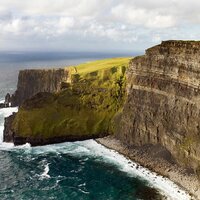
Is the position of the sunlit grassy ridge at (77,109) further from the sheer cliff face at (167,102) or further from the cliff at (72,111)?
the sheer cliff face at (167,102)

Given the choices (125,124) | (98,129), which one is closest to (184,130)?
(125,124)

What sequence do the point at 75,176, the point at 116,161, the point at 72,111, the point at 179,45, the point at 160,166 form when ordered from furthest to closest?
the point at 72,111, the point at 116,161, the point at 160,166, the point at 179,45, the point at 75,176

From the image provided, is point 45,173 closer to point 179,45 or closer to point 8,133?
point 8,133

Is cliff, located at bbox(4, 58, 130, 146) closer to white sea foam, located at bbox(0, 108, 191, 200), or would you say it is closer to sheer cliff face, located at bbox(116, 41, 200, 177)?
white sea foam, located at bbox(0, 108, 191, 200)

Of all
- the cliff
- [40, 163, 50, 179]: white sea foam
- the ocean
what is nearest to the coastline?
the ocean

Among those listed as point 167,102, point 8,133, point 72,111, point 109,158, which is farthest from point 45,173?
point 72,111

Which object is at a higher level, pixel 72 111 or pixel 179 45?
pixel 179 45

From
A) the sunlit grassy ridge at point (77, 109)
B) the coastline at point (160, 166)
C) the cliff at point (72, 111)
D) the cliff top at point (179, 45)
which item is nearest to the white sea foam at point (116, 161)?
the coastline at point (160, 166)

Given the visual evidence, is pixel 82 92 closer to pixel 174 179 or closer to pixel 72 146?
pixel 72 146
